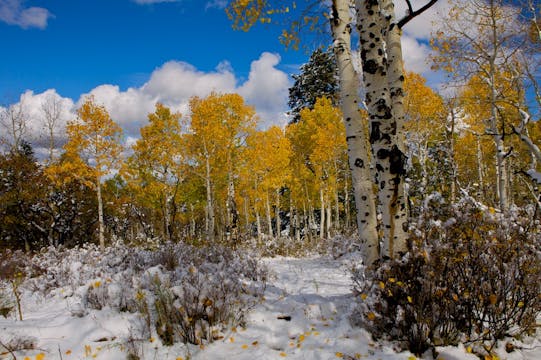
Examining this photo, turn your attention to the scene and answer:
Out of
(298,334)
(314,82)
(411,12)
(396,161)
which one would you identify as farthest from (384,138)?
(314,82)

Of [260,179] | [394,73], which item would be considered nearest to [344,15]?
[394,73]

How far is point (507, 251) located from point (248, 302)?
278 cm

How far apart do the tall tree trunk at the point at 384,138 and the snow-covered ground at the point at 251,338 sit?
38.1 inches

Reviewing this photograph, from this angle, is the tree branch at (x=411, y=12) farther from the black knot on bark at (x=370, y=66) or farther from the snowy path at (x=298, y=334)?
the snowy path at (x=298, y=334)

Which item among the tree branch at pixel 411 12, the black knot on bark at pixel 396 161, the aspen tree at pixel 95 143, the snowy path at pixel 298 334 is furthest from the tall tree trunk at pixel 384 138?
the aspen tree at pixel 95 143

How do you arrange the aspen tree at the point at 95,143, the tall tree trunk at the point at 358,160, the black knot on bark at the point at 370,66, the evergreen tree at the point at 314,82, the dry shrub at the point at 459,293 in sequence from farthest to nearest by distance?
the evergreen tree at the point at 314,82 → the aspen tree at the point at 95,143 → the tall tree trunk at the point at 358,160 → the black knot on bark at the point at 370,66 → the dry shrub at the point at 459,293

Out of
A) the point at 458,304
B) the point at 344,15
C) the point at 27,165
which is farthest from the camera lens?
the point at 27,165

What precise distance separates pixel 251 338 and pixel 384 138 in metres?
2.54

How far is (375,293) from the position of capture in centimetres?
300

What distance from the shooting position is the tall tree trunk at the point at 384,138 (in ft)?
10.6

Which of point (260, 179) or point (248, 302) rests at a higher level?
point (260, 179)

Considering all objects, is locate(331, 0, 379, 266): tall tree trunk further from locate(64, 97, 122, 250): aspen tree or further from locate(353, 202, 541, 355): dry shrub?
locate(64, 97, 122, 250): aspen tree

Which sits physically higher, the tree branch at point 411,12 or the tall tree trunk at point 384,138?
the tree branch at point 411,12

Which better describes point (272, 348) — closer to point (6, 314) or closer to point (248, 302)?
point (248, 302)
